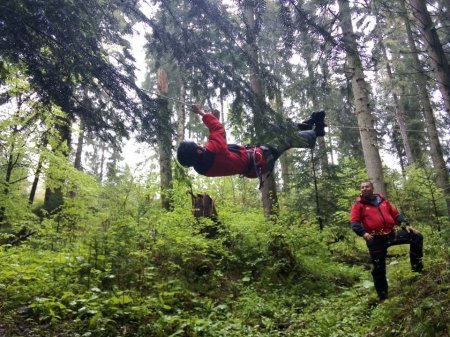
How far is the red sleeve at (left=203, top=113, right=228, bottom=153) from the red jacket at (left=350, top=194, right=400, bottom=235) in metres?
2.27

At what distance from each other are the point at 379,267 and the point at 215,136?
2933 mm

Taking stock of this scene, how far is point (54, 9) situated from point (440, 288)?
16.8 ft

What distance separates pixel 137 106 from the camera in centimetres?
497

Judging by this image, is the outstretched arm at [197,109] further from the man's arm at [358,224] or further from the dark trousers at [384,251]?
the dark trousers at [384,251]

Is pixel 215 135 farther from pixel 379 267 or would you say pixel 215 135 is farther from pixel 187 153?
pixel 379 267

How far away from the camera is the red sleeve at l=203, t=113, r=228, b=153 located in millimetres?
5039

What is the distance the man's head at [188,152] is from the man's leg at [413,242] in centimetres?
310

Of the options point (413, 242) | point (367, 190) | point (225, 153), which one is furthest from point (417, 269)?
point (225, 153)

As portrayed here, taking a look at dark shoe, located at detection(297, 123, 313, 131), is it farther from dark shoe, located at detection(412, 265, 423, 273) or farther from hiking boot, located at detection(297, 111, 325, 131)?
dark shoe, located at detection(412, 265, 423, 273)

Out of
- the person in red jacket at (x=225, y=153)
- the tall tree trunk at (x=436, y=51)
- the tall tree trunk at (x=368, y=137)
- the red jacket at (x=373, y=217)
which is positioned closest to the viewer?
the person in red jacket at (x=225, y=153)

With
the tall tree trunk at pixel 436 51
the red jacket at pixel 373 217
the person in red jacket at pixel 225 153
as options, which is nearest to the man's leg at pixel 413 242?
the red jacket at pixel 373 217

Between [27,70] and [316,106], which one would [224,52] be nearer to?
[27,70]

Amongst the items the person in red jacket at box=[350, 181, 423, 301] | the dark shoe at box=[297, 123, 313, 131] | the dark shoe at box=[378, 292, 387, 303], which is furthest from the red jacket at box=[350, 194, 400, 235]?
the dark shoe at box=[297, 123, 313, 131]

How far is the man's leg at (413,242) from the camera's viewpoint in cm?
512
